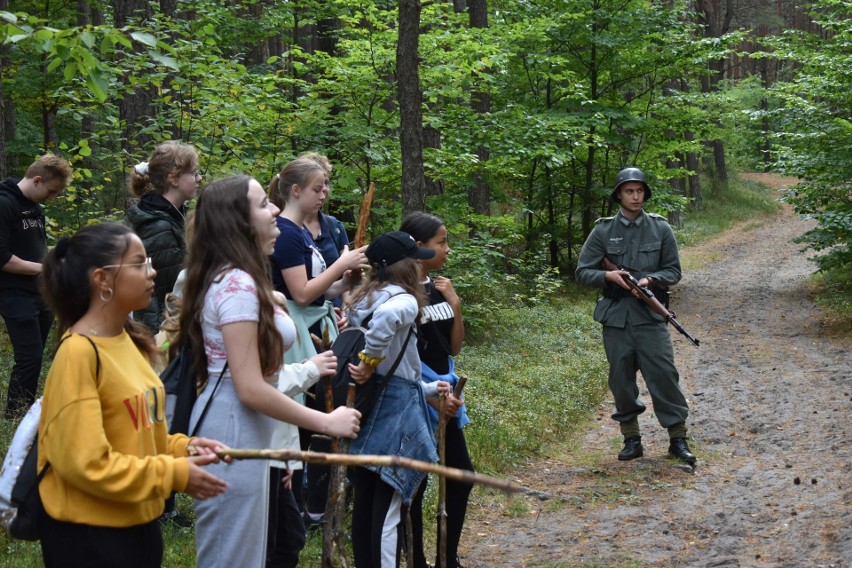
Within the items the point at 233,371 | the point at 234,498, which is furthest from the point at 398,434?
the point at 233,371

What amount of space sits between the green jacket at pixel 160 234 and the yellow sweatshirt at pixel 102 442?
8.55 feet

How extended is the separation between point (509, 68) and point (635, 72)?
2897 mm

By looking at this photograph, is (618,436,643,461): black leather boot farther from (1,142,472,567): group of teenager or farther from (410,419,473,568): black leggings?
(1,142,472,567): group of teenager

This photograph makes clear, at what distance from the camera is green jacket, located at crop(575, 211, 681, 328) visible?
8047mm

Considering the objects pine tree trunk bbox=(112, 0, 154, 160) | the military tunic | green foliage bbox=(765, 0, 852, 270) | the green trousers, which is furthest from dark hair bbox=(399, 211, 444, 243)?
green foliage bbox=(765, 0, 852, 270)

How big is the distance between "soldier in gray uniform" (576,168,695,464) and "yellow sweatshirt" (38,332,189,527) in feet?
18.7

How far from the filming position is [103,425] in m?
2.81

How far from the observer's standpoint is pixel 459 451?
5262 mm

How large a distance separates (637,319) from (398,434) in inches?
159

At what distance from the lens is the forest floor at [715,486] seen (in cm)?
597

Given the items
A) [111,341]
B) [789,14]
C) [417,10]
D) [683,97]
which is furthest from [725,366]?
[789,14]

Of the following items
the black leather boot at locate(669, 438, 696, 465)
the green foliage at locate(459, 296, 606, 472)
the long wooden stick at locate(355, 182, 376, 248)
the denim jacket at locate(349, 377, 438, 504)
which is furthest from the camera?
the green foliage at locate(459, 296, 606, 472)

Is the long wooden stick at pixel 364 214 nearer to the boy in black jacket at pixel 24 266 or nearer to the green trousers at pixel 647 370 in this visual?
the boy in black jacket at pixel 24 266

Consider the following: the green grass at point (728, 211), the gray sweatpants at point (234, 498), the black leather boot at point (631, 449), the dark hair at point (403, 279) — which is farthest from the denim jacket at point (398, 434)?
the green grass at point (728, 211)
